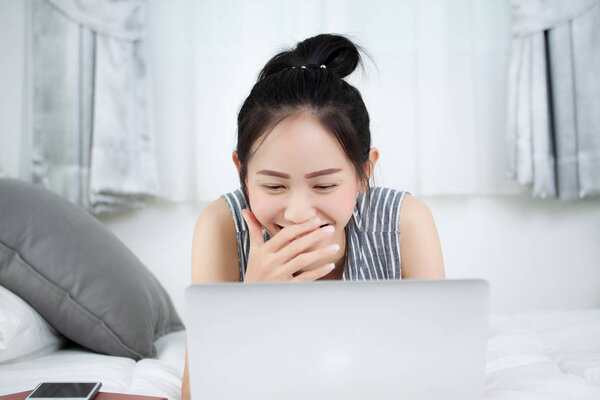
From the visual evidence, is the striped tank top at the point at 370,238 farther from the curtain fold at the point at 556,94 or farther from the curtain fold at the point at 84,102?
the curtain fold at the point at 556,94

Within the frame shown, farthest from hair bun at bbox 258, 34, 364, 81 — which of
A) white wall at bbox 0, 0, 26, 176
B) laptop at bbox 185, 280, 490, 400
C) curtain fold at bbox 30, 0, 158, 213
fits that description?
white wall at bbox 0, 0, 26, 176

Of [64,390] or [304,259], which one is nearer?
[64,390]

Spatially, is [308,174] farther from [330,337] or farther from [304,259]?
[330,337]

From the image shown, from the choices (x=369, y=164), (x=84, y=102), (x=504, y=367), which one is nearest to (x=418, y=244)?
(x=369, y=164)

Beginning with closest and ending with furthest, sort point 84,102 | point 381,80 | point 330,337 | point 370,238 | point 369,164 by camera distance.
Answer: point 330,337, point 369,164, point 370,238, point 84,102, point 381,80

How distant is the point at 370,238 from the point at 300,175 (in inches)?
15.8

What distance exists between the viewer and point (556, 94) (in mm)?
2514

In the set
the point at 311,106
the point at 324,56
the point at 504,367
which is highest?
the point at 324,56

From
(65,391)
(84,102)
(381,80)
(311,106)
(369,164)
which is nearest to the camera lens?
(65,391)

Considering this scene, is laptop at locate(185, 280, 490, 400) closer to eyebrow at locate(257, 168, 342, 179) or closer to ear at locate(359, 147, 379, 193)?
eyebrow at locate(257, 168, 342, 179)

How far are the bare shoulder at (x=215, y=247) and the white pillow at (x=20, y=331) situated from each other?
35 centimetres

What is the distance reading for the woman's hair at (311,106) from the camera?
3.94 ft

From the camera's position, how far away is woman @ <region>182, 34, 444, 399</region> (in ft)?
3.70

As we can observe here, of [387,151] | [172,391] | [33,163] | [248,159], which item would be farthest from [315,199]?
[33,163]
